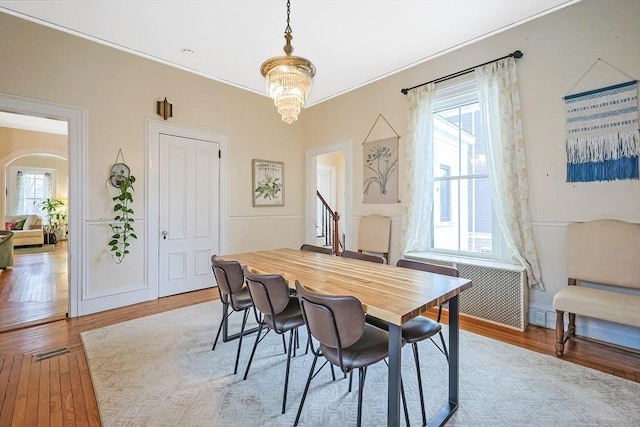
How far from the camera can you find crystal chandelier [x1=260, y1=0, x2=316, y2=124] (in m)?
1.95

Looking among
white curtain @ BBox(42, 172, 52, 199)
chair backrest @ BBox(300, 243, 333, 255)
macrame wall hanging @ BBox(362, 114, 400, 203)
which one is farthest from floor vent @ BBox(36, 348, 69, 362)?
white curtain @ BBox(42, 172, 52, 199)

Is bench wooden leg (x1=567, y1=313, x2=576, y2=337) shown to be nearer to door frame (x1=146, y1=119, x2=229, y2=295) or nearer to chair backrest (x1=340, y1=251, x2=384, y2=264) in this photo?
chair backrest (x1=340, y1=251, x2=384, y2=264)

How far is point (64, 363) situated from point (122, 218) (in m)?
1.70

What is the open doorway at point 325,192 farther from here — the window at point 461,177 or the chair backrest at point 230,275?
the chair backrest at point 230,275

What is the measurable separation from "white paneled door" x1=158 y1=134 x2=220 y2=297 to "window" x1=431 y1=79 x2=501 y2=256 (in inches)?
123

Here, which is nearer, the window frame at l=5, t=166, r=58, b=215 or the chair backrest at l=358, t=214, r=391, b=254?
the chair backrest at l=358, t=214, r=391, b=254

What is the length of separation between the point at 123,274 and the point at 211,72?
9.47 feet

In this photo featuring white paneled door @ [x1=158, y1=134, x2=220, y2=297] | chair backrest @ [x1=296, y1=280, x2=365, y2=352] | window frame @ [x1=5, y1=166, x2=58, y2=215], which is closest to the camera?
chair backrest @ [x1=296, y1=280, x2=365, y2=352]

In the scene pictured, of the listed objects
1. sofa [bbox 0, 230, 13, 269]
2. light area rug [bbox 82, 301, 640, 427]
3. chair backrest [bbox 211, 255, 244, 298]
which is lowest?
light area rug [bbox 82, 301, 640, 427]

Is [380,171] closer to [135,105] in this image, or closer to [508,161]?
[508,161]

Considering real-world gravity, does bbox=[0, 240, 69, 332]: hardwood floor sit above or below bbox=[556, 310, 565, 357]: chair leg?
below

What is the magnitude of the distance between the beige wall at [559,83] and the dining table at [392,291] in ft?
5.39

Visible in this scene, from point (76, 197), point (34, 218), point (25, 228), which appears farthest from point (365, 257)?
point (34, 218)

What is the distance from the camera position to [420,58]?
3.61 m
